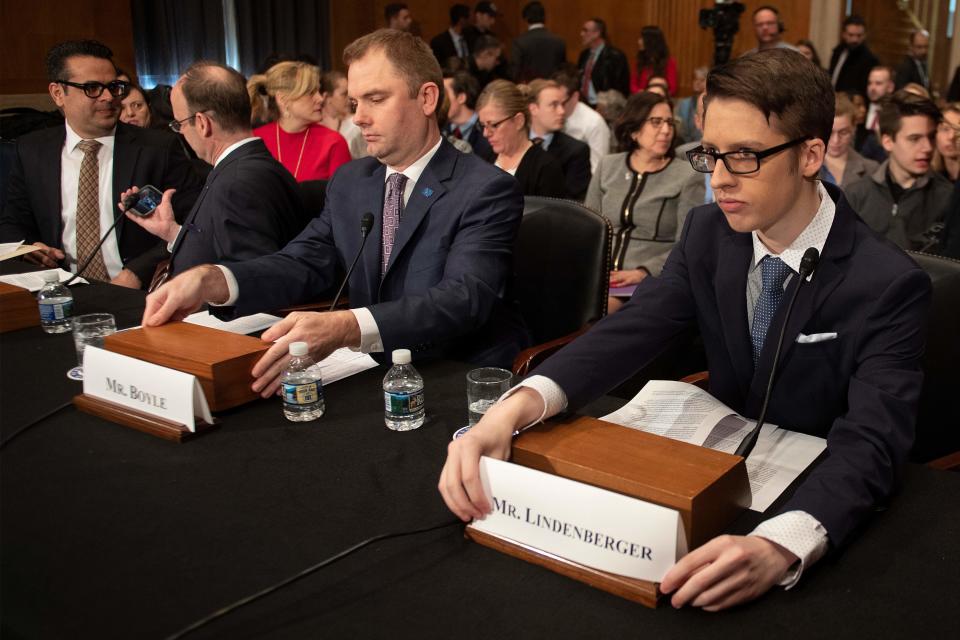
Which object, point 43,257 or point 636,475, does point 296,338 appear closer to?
point 636,475

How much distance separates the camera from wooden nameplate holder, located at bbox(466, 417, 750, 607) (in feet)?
3.29

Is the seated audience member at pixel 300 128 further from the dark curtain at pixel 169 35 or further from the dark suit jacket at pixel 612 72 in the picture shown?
the dark suit jacket at pixel 612 72

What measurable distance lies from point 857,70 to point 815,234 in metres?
7.36

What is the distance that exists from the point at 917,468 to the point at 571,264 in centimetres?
124

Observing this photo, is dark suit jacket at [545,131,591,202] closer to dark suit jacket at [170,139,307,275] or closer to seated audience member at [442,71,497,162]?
seated audience member at [442,71,497,162]

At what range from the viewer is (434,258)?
2.12 metres

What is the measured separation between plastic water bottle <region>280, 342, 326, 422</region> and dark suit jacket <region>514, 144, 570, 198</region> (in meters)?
2.97

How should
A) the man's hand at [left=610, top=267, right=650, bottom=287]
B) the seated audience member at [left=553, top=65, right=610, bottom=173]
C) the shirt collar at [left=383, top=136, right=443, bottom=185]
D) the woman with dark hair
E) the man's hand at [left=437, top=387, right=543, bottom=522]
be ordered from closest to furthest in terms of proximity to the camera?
the man's hand at [left=437, top=387, right=543, bottom=522] < the shirt collar at [left=383, top=136, right=443, bottom=185] < the man's hand at [left=610, top=267, right=650, bottom=287] < the seated audience member at [left=553, top=65, right=610, bottom=173] < the woman with dark hair

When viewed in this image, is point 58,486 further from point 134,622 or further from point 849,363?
point 849,363

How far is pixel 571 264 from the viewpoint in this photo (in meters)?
2.41

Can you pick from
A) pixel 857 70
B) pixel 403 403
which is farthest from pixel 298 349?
pixel 857 70

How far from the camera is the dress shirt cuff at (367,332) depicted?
174 cm

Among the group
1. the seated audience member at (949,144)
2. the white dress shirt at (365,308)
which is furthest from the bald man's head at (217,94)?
the seated audience member at (949,144)

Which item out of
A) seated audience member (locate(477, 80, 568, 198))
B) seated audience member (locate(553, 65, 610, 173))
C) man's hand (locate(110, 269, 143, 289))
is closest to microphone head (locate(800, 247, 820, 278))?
man's hand (locate(110, 269, 143, 289))
